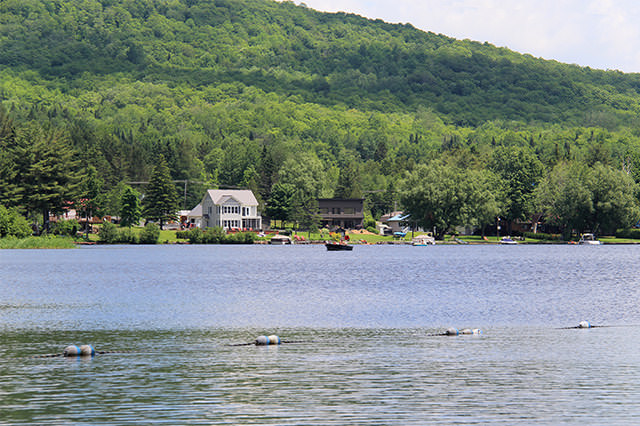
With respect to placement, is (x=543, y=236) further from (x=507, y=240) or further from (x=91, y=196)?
(x=91, y=196)

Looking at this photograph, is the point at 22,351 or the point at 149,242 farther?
the point at 149,242

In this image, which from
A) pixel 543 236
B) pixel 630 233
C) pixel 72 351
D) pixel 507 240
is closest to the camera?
pixel 72 351

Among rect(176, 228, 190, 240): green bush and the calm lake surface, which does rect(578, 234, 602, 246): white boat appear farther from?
the calm lake surface

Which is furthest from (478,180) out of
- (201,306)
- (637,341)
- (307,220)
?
(637,341)

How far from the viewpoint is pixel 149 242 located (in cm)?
17150

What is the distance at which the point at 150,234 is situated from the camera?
168m

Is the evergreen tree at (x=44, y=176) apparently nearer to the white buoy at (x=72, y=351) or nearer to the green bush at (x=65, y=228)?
the green bush at (x=65, y=228)

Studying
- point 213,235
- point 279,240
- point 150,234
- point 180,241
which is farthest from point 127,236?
point 279,240

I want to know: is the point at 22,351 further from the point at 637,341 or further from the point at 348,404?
the point at 637,341

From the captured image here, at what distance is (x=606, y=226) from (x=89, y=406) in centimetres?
16402

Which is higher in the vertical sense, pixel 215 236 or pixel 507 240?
pixel 215 236

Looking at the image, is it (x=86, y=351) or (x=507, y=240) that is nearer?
(x=86, y=351)

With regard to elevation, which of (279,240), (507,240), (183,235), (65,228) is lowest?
(279,240)

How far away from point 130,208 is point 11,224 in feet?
106
